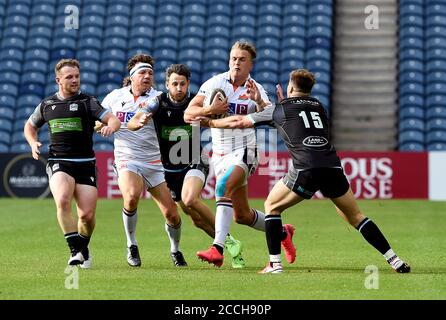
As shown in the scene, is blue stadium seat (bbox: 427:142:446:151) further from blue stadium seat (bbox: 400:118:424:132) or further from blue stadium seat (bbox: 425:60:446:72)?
blue stadium seat (bbox: 425:60:446:72)

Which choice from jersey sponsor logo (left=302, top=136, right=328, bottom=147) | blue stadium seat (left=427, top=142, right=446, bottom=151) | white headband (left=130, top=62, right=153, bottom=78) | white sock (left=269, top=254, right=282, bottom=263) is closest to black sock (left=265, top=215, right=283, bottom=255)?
white sock (left=269, top=254, right=282, bottom=263)

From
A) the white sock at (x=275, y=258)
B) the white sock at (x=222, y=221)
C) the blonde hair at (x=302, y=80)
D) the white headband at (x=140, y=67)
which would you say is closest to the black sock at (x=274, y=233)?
the white sock at (x=275, y=258)

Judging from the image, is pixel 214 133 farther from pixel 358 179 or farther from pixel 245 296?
pixel 358 179

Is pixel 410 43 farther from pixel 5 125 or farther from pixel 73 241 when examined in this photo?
pixel 73 241

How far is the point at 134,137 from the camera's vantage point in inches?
461

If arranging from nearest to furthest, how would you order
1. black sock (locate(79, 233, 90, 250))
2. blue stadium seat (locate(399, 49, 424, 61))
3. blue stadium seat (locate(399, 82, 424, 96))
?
black sock (locate(79, 233, 90, 250))
blue stadium seat (locate(399, 82, 424, 96))
blue stadium seat (locate(399, 49, 424, 61))

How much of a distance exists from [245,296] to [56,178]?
Result: 10.1ft

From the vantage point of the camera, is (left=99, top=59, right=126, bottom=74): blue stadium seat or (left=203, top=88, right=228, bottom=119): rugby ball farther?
(left=99, top=59, right=126, bottom=74): blue stadium seat

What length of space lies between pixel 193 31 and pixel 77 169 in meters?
18.1

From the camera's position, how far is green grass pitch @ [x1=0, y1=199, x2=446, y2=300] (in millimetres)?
8797

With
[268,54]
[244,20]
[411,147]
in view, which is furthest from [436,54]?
[244,20]

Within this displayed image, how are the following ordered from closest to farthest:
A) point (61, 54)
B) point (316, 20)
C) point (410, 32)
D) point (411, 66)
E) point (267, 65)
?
point (411, 66) → point (267, 65) → point (410, 32) → point (61, 54) → point (316, 20)

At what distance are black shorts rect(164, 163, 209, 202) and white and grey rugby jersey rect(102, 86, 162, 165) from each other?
219 mm

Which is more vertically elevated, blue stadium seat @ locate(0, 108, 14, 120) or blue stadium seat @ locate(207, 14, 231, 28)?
blue stadium seat @ locate(207, 14, 231, 28)
